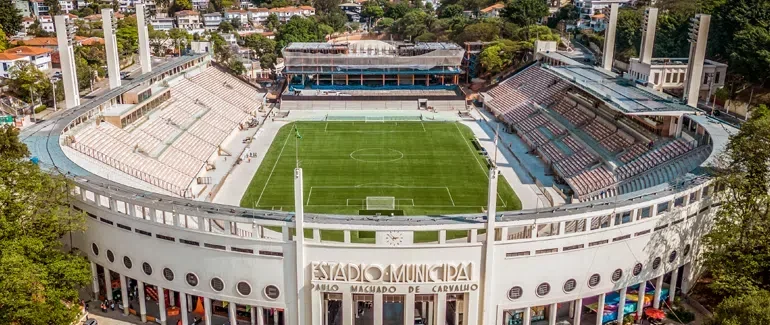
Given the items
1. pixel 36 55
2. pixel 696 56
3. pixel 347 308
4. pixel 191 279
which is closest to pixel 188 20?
pixel 36 55

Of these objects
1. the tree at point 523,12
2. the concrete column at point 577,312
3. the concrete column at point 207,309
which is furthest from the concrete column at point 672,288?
the tree at point 523,12

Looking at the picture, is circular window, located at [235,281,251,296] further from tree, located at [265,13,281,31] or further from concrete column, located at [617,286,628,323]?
tree, located at [265,13,281,31]

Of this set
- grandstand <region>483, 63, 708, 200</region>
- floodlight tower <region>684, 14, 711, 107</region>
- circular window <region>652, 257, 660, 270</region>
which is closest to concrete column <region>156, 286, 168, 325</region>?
circular window <region>652, 257, 660, 270</region>

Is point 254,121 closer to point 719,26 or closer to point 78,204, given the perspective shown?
point 78,204

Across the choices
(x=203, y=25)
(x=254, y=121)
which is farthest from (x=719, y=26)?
(x=203, y=25)

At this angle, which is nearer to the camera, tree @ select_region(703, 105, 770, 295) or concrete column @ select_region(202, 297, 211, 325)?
tree @ select_region(703, 105, 770, 295)

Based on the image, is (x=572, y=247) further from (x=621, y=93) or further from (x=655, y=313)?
(x=621, y=93)
